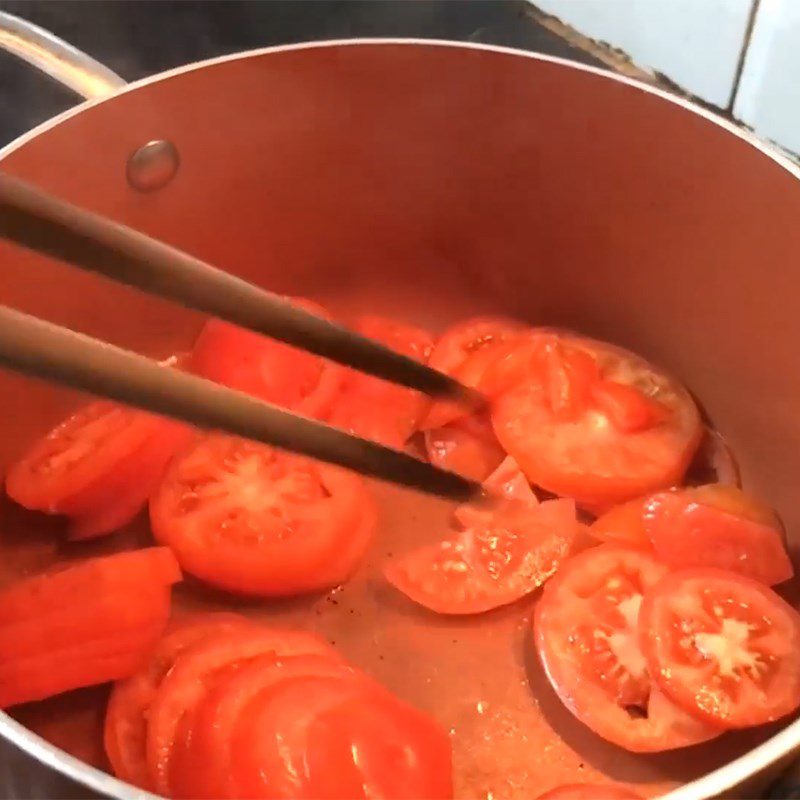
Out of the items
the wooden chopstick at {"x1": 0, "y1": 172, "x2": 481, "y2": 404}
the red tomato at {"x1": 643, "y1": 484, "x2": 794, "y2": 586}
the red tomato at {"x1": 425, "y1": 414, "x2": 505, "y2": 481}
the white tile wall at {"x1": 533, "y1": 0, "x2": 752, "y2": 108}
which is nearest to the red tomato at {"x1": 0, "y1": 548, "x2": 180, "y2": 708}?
the wooden chopstick at {"x1": 0, "y1": 172, "x2": 481, "y2": 404}

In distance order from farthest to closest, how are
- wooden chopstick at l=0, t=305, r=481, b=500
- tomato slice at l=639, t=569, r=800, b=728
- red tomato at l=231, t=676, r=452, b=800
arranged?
tomato slice at l=639, t=569, r=800, b=728, red tomato at l=231, t=676, r=452, b=800, wooden chopstick at l=0, t=305, r=481, b=500

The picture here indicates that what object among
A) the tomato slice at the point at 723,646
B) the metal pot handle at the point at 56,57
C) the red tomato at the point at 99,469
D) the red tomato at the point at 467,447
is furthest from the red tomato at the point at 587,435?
the metal pot handle at the point at 56,57

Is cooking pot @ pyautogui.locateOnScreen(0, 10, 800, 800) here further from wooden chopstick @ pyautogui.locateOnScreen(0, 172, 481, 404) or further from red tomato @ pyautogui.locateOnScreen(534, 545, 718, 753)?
wooden chopstick @ pyautogui.locateOnScreen(0, 172, 481, 404)

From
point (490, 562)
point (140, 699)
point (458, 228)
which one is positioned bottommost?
point (140, 699)

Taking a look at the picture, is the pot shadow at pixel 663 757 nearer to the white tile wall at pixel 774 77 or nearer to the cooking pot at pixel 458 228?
the cooking pot at pixel 458 228

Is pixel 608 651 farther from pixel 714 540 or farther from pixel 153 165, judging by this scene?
pixel 153 165

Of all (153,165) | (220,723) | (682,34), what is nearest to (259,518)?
(220,723)

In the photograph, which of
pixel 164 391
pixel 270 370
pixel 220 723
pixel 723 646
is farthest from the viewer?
pixel 270 370
